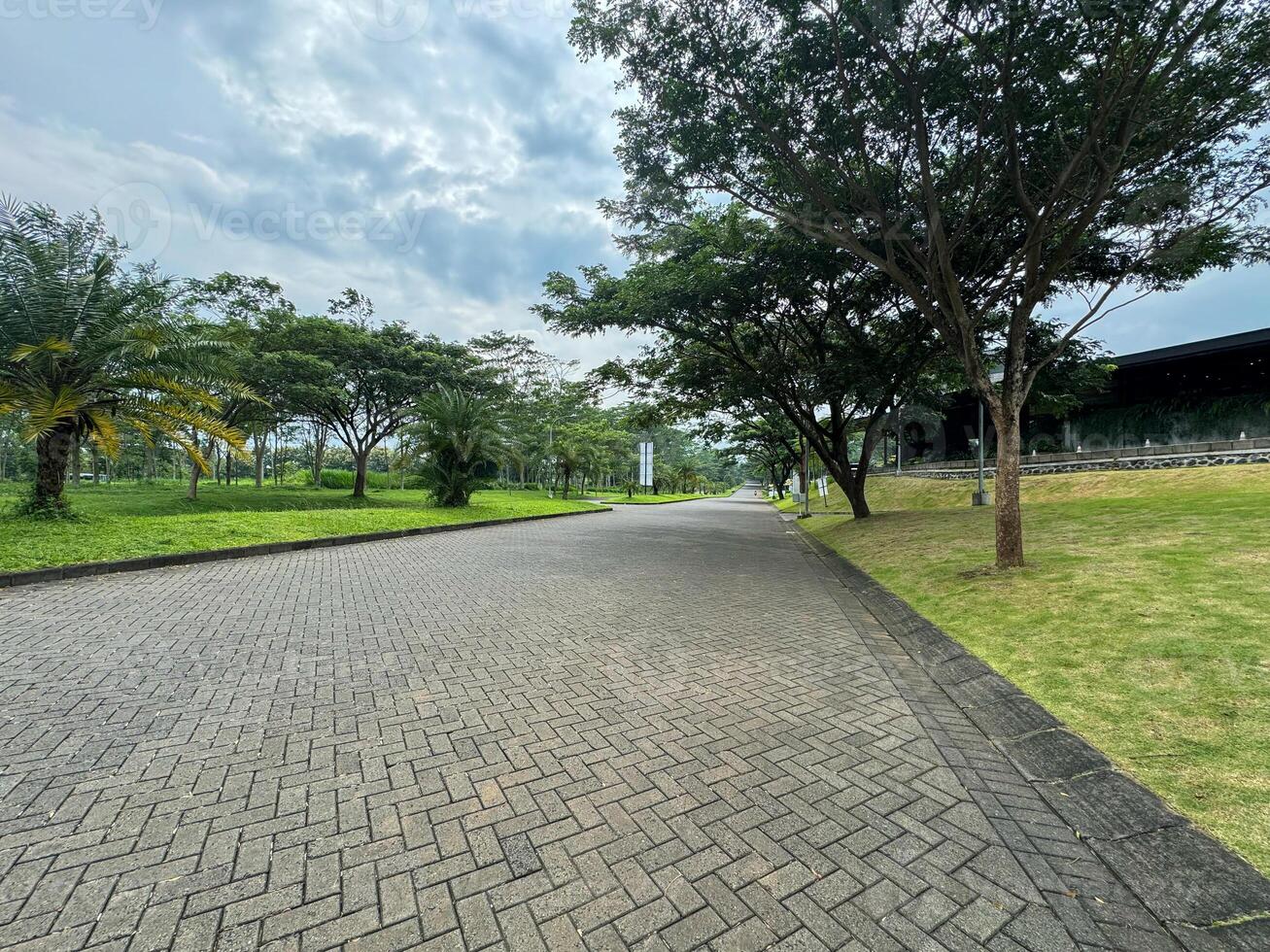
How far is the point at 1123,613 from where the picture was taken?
4.61m

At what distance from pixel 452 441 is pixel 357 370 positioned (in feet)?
25.4

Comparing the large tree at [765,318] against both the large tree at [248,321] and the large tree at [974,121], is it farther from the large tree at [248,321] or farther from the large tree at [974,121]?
the large tree at [248,321]

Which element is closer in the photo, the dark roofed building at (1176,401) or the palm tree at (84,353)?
the palm tree at (84,353)

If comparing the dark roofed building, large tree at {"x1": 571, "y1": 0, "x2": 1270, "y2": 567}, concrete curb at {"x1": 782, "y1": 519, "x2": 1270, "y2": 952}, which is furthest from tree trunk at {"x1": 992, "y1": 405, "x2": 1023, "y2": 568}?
the dark roofed building

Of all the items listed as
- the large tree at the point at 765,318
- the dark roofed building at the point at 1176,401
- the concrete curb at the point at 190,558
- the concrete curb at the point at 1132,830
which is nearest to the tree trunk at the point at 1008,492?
the concrete curb at the point at 1132,830

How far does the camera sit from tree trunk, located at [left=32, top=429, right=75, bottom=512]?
955cm

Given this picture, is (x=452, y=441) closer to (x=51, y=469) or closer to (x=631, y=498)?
(x=51, y=469)

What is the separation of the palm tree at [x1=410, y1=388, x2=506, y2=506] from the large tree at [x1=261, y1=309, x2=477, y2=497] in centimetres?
140

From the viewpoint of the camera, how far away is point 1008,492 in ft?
22.8

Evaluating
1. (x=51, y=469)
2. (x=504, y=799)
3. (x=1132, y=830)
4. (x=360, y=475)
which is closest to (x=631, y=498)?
(x=360, y=475)

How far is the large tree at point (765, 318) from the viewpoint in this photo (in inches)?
458

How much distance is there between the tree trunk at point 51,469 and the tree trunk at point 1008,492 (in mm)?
15434

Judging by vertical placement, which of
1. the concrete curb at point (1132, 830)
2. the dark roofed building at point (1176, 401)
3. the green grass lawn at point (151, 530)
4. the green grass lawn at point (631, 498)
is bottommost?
the green grass lawn at point (631, 498)

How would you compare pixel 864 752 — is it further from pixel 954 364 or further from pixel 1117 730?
pixel 954 364
